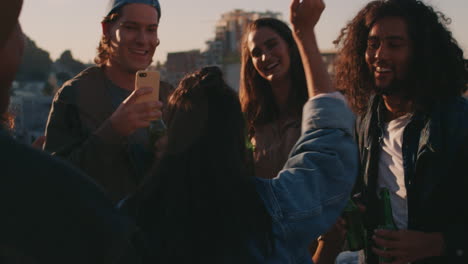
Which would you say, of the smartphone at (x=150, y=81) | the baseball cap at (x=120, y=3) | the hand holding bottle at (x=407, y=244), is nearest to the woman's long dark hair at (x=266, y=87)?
the baseball cap at (x=120, y=3)

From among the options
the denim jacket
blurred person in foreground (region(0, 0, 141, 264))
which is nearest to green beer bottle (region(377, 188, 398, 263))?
the denim jacket

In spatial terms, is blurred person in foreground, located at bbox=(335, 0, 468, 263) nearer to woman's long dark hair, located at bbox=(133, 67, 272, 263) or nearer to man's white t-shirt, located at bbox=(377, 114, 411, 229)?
man's white t-shirt, located at bbox=(377, 114, 411, 229)

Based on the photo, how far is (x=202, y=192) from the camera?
1.33m

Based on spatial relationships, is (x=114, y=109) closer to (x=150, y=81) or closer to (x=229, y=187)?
(x=150, y=81)

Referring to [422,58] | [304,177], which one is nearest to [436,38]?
[422,58]

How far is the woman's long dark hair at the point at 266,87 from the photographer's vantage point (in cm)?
284

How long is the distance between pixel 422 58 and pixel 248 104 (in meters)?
1.08

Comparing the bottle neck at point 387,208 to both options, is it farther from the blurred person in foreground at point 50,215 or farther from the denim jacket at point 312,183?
the blurred person in foreground at point 50,215

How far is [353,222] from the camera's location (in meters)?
2.33

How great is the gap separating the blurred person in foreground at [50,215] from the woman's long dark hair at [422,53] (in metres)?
1.83

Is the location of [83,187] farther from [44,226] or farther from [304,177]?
[304,177]

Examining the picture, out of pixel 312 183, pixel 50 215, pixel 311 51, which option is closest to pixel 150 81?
pixel 311 51

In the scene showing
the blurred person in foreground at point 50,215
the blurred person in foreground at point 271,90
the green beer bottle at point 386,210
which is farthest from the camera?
the blurred person in foreground at point 271,90

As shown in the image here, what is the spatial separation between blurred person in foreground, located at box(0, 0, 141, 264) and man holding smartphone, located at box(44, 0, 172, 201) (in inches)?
45.3
